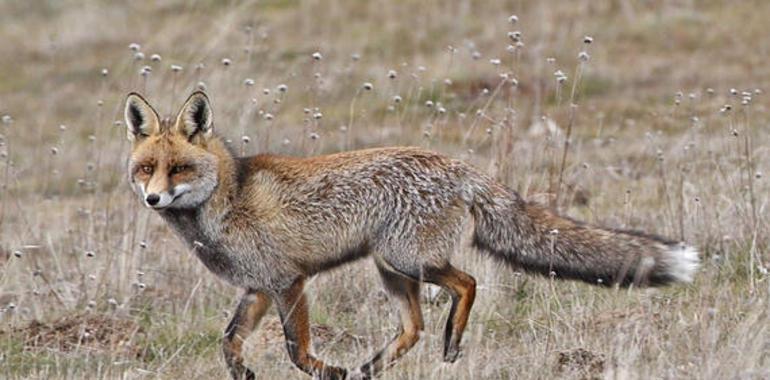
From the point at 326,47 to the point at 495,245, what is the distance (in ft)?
45.9

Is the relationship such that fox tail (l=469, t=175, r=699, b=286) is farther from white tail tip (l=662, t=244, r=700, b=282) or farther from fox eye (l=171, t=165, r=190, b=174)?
fox eye (l=171, t=165, r=190, b=174)

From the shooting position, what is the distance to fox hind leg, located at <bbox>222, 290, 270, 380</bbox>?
762 centimetres

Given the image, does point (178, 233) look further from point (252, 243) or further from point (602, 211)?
point (602, 211)

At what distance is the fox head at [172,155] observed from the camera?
24.7 ft

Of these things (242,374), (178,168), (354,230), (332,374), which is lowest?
(242,374)

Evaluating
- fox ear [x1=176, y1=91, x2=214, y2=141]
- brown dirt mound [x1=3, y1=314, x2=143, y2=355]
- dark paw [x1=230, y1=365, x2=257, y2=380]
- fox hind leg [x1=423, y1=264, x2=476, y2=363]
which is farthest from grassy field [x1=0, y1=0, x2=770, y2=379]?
fox ear [x1=176, y1=91, x2=214, y2=141]

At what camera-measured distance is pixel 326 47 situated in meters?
21.4

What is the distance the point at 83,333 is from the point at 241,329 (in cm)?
124

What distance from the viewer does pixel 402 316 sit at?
25.7 ft

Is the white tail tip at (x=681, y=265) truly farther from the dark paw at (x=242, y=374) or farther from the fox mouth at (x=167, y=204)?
the fox mouth at (x=167, y=204)

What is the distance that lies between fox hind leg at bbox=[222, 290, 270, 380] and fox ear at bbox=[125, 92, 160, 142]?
3.39ft

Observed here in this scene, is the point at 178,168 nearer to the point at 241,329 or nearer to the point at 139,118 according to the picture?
the point at 139,118

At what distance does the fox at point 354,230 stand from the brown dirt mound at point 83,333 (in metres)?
1.24

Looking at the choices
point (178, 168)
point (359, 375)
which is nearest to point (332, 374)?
point (359, 375)
